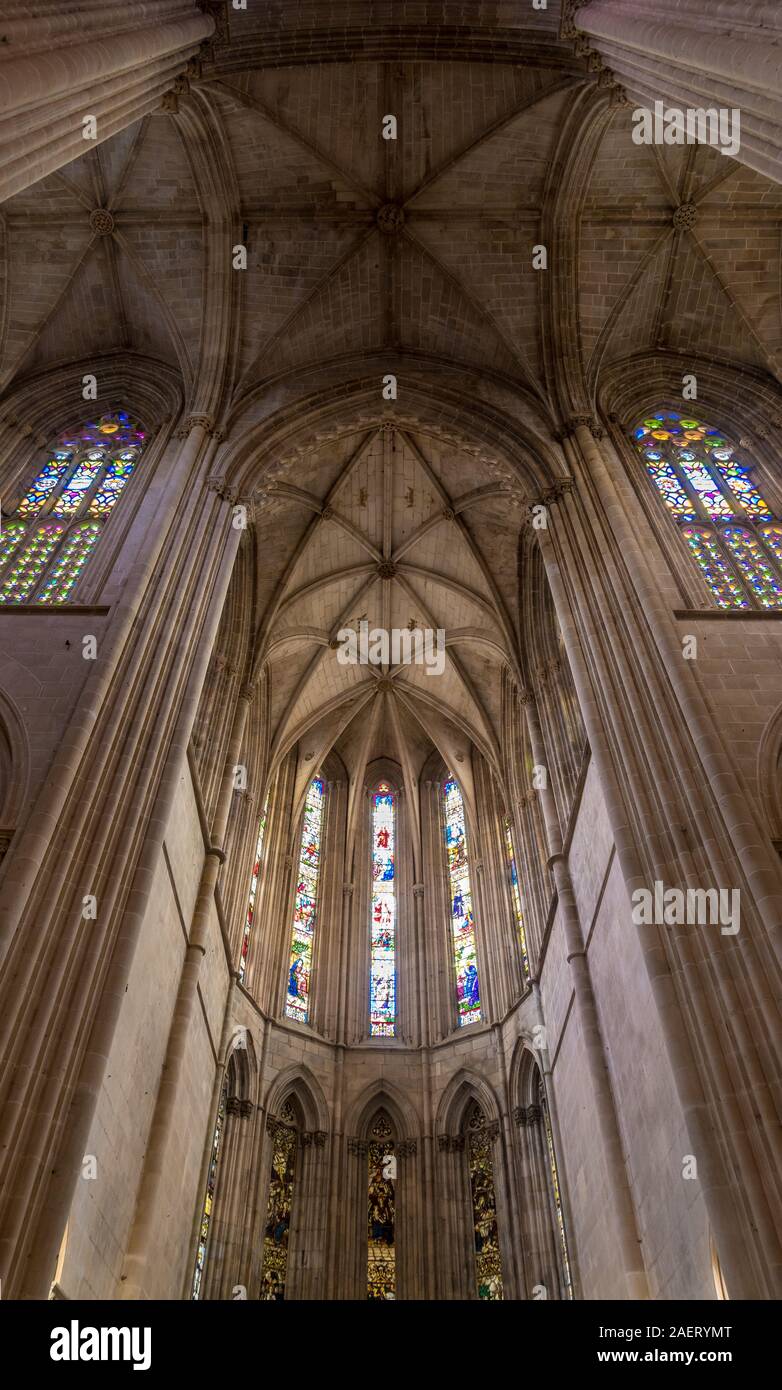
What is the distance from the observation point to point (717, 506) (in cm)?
1514

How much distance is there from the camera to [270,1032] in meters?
17.4

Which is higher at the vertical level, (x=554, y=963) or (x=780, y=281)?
(x=780, y=281)

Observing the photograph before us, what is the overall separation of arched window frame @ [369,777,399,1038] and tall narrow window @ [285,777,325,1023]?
1.26 meters

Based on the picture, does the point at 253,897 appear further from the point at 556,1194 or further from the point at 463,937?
the point at 556,1194

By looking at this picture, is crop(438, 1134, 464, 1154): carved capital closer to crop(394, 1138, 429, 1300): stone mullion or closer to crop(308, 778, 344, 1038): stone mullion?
crop(394, 1138, 429, 1300): stone mullion

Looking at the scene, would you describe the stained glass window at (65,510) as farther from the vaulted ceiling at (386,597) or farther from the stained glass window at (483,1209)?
the stained glass window at (483,1209)

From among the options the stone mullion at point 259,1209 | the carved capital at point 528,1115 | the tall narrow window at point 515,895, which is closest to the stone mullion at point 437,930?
the tall narrow window at point 515,895

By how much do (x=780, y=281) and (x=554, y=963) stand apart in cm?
1260

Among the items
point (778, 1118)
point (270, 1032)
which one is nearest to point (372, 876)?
point (270, 1032)

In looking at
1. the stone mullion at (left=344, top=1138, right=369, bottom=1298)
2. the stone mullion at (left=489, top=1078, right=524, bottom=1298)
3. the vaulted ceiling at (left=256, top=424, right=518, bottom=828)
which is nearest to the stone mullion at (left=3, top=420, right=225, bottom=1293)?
the vaulted ceiling at (left=256, top=424, right=518, bottom=828)

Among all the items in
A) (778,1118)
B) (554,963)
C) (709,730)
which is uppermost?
(554,963)

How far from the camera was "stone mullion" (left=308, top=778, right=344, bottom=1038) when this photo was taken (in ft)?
61.9

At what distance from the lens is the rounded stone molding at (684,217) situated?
16.5m
